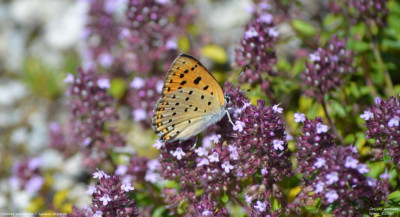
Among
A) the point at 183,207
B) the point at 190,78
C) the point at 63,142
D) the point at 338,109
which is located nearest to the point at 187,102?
the point at 190,78

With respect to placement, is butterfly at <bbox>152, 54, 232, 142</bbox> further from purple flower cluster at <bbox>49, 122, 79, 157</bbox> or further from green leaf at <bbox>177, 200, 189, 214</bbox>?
purple flower cluster at <bbox>49, 122, 79, 157</bbox>

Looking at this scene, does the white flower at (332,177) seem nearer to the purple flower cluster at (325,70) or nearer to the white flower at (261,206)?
the white flower at (261,206)

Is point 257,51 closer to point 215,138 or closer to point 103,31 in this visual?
point 215,138

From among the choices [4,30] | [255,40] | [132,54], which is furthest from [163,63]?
[4,30]

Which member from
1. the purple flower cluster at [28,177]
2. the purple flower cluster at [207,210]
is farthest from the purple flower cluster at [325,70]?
the purple flower cluster at [28,177]

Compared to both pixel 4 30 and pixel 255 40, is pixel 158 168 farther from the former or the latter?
pixel 4 30

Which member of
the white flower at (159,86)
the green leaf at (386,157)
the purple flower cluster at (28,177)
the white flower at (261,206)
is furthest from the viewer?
the purple flower cluster at (28,177)
